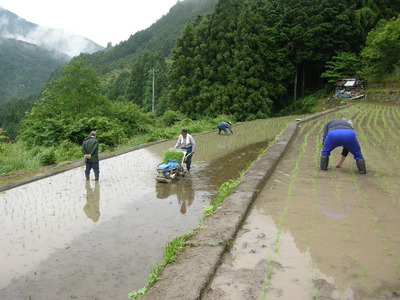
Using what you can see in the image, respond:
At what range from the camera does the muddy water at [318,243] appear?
2842 mm

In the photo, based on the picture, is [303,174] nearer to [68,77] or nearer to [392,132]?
[392,132]

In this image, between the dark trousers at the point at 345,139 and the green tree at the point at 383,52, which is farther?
the green tree at the point at 383,52

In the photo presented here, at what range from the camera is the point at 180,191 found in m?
7.58

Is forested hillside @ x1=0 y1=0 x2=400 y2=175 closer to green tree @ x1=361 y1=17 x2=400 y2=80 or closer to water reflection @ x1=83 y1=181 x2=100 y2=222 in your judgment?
green tree @ x1=361 y1=17 x2=400 y2=80

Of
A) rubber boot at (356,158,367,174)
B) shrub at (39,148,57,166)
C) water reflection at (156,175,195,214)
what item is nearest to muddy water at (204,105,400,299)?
rubber boot at (356,158,367,174)

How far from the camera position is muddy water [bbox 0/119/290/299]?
3.72m

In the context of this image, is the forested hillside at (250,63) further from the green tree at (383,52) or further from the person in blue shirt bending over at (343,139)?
the person in blue shirt bending over at (343,139)

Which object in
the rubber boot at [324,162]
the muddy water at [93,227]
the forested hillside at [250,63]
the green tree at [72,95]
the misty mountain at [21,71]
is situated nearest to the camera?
the muddy water at [93,227]

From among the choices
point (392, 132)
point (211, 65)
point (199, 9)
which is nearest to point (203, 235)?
point (392, 132)

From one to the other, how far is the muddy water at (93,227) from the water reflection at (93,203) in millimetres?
18

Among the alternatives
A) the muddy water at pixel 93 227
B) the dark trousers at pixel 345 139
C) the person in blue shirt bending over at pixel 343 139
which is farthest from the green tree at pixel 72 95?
the dark trousers at pixel 345 139

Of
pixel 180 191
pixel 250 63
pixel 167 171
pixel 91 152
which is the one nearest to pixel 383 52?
pixel 250 63

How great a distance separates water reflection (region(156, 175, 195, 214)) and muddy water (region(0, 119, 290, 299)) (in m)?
0.02

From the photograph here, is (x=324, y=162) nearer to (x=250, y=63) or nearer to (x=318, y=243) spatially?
(x=318, y=243)
